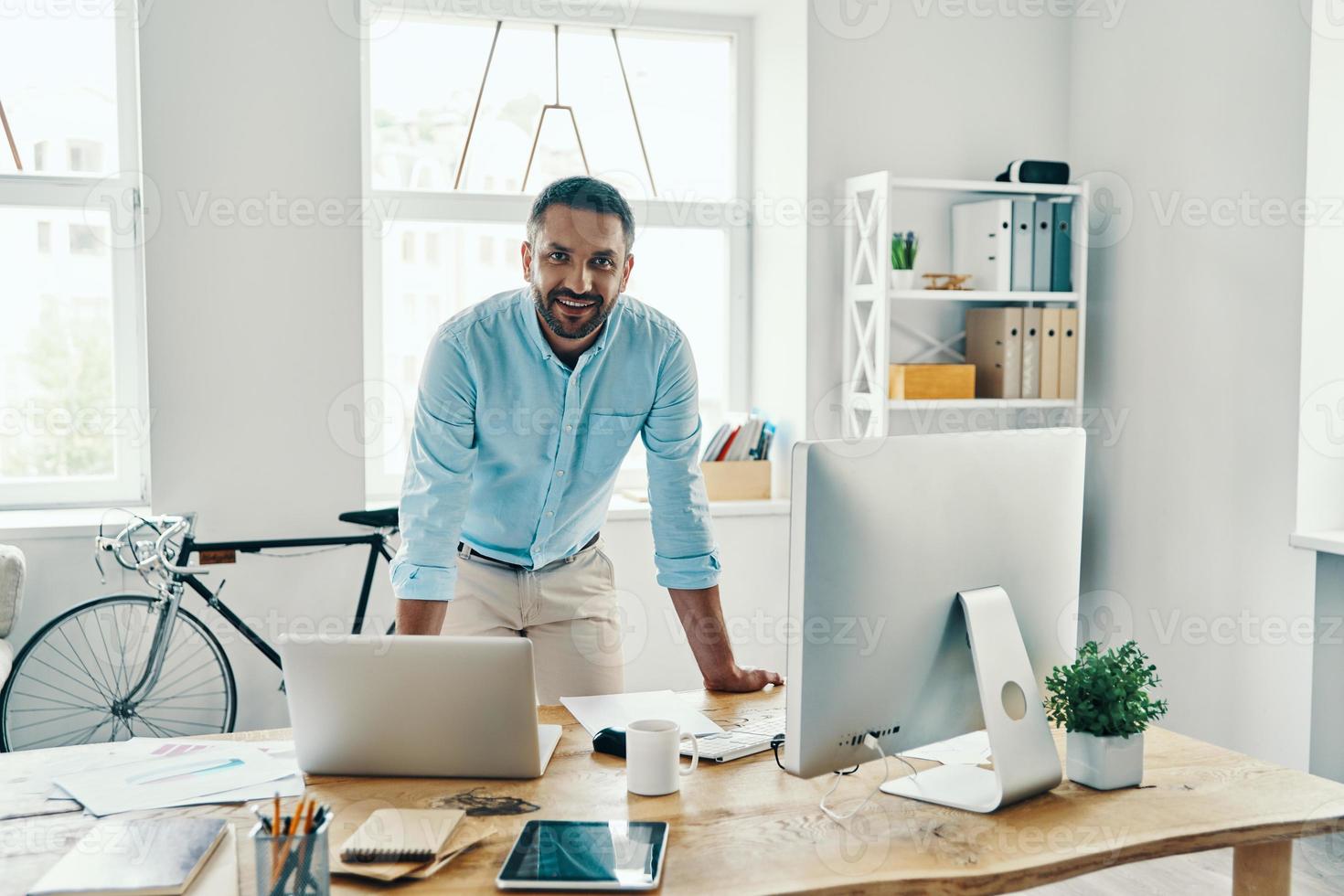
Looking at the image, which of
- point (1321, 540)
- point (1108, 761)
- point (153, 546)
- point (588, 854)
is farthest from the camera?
point (153, 546)

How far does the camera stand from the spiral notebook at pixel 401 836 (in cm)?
124

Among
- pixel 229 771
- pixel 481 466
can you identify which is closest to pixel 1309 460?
pixel 481 466

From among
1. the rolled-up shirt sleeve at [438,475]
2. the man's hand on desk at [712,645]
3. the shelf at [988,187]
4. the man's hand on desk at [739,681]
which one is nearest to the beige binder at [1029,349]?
the shelf at [988,187]

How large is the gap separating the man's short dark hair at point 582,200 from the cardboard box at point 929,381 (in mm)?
1668

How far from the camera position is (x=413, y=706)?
147 cm

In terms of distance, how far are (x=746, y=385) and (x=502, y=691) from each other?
270 cm

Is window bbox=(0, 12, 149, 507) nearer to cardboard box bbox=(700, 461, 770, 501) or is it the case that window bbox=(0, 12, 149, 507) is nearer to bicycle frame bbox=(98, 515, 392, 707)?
bicycle frame bbox=(98, 515, 392, 707)

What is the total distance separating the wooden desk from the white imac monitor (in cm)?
7

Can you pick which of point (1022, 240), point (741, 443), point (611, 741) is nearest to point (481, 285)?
point (741, 443)

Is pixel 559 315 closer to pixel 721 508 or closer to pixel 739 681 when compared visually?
pixel 739 681

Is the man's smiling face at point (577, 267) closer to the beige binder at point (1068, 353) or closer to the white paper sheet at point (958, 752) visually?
the white paper sheet at point (958, 752)

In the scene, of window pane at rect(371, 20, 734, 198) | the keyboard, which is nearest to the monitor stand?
the keyboard

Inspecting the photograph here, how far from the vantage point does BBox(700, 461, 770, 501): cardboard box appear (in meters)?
3.73

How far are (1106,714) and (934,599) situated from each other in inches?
11.5
